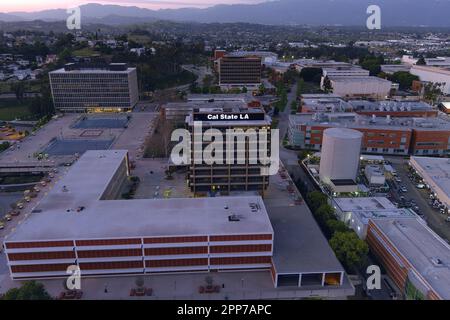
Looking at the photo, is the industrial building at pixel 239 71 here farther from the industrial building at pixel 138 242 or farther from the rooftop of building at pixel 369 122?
the industrial building at pixel 138 242

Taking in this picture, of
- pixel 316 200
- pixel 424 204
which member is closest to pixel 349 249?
pixel 316 200

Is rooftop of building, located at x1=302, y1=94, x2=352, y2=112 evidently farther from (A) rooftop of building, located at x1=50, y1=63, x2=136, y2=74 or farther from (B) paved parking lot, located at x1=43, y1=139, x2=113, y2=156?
(A) rooftop of building, located at x1=50, y1=63, x2=136, y2=74

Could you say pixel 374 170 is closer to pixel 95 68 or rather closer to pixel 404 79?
pixel 95 68

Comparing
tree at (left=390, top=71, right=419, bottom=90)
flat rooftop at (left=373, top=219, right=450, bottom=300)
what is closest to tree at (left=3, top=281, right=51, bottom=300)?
flat rooftop at (left=373, top=219, right=450, bottom=300)

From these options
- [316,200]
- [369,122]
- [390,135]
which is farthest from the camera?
[369,122]

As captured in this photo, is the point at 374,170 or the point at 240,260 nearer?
the point at 240,260

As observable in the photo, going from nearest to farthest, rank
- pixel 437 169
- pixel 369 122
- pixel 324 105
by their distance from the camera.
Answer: pixel 437 169
pixel 369 122
pixel 324 105

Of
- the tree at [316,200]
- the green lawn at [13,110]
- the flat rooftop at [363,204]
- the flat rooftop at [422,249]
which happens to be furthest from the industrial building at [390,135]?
the green lawn at [13,110]

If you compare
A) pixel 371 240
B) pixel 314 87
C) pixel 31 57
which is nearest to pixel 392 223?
pixel 371 240
